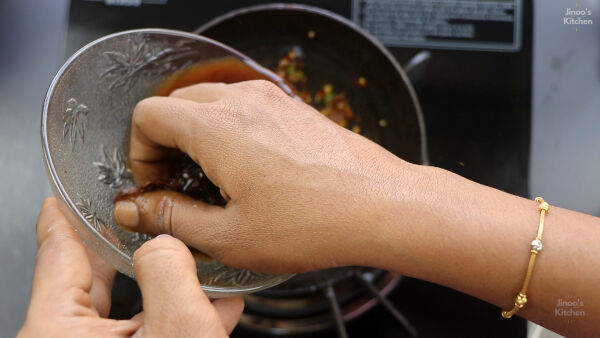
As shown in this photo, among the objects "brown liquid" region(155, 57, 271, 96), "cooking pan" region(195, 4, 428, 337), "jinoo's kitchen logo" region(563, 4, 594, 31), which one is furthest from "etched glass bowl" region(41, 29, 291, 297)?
"jinoo's kitchen logo" region(563, 4, 594, 31)

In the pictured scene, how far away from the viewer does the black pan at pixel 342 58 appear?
74 centimetres

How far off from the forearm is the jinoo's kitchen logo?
43cm

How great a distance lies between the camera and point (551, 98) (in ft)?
2.75

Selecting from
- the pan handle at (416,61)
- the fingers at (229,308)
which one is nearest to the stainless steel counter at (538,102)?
the pan handle at (416,61)

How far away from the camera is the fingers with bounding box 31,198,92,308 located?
1.62ft

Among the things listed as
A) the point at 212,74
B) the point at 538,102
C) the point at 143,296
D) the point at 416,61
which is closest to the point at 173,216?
the point at 143,296

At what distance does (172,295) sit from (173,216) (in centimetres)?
13

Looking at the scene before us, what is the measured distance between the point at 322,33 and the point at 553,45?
0.42 metres

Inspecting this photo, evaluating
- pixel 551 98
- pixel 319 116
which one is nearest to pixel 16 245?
pixel 319 116

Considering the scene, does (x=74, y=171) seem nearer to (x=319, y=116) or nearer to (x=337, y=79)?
(x=319, y=116)

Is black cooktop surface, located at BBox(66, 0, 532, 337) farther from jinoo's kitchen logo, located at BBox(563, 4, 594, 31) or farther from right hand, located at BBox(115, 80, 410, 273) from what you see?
right hand, located at BBox(115, 80, 410, 273)

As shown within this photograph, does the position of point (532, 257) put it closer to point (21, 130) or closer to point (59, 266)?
point (59, 266)

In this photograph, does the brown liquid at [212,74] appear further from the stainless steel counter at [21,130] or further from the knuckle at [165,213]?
the stainless steel counter at [21,130]

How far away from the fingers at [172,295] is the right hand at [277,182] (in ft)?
0.24
